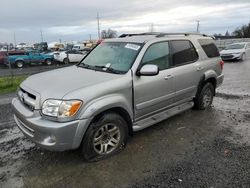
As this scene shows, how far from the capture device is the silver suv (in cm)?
334

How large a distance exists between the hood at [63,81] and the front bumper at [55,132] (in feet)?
1.15

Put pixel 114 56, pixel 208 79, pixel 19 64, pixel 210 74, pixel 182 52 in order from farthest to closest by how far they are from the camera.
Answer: pixel 19 64 < pixel 208 79 < pixel 210 74 < pixel 182 52 < pixel 114 56

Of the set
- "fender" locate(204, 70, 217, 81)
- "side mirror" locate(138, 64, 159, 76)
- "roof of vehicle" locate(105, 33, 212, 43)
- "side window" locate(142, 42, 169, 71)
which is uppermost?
"roof of vehicle" locate(105, 33, 212, 43)

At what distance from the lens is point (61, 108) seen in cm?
328

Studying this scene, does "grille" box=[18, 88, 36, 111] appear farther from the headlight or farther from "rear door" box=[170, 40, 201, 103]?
"rear door" box=[170, 40, 201, 103]

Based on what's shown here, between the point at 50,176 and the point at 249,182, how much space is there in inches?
104

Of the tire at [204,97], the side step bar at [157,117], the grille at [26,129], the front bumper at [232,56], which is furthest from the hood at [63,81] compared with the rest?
the front bumper at [232,56]

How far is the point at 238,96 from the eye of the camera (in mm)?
7648

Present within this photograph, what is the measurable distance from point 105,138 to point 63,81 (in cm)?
109

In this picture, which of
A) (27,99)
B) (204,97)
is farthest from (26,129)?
(204,97)

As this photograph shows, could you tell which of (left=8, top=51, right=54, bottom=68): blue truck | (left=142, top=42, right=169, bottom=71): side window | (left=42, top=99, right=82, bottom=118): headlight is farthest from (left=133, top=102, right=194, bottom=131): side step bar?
(left=8, top=51, right=54, bottom=68): blue truck

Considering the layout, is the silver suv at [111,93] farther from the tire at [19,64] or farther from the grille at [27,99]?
the tire at [19,64]

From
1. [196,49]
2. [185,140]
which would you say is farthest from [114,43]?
[185,140]

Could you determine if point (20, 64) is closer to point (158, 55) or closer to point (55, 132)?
point (158, 55)
